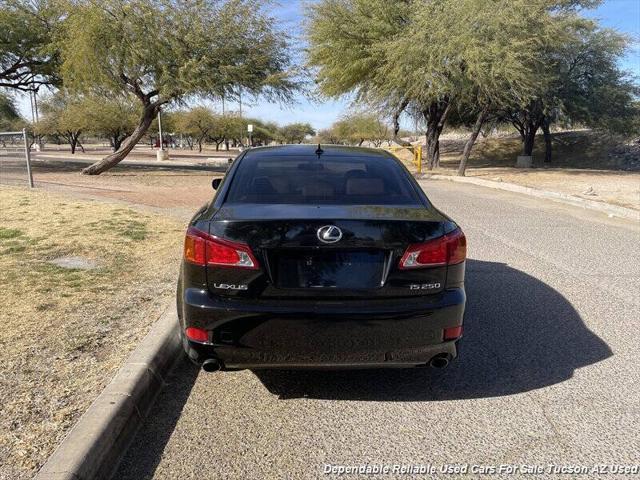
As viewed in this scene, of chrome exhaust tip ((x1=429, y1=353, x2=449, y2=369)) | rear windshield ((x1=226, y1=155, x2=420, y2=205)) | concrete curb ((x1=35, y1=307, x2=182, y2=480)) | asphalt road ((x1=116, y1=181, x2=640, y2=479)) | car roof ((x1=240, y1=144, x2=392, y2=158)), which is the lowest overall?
asphalt road ((x1=116, y1=181, x2=640, y2=479))

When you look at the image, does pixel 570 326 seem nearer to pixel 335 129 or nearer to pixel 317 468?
pixel 317 468

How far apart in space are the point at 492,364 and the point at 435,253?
1301 mm

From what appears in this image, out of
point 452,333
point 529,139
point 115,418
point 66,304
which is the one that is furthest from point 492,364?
point 529,139

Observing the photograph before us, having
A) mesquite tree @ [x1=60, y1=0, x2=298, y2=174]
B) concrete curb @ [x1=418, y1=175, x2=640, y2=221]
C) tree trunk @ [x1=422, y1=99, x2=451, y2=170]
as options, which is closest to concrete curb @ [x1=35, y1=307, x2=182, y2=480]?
concrete curb @ [x1=418, y1=175, x2=640, y2=221]

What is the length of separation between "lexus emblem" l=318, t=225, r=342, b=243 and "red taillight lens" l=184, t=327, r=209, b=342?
2.87 feet

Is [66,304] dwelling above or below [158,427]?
above

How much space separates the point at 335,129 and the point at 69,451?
8647cm

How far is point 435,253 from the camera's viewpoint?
314 cm

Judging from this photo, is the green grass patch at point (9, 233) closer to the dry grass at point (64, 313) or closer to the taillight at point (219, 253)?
the dry grass at point (64, 313)

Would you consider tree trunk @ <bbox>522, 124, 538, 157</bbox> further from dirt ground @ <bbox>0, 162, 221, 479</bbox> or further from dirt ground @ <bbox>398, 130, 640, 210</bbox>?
dirt ground @ <bbox>0, 162, 221, 479</bbox>

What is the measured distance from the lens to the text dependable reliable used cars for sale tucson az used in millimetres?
3021

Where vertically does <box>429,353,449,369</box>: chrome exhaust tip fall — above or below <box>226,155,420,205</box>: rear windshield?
below

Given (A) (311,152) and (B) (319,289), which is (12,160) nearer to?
(A) (311,152)

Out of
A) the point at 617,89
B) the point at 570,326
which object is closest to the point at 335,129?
the point at 617,89
